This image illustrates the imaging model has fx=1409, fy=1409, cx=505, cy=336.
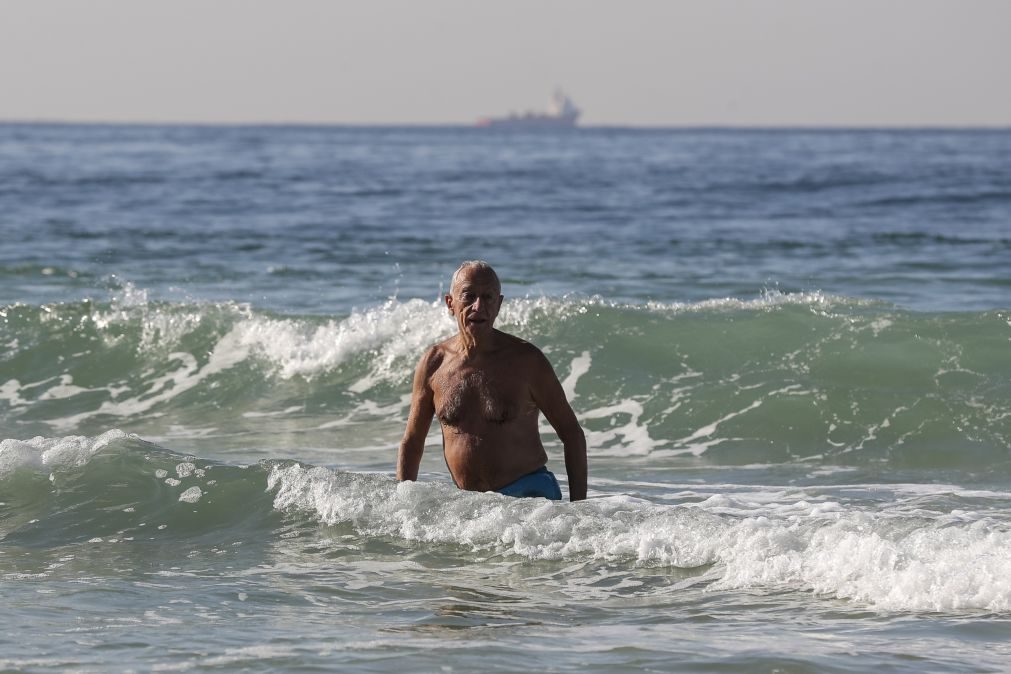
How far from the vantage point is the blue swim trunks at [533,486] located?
621 centimetres

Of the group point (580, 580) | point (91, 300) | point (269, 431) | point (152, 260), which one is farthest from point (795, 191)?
point (580, 580)

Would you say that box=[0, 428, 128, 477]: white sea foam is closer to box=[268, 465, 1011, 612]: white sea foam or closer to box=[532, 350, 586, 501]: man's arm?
box=[268, 465, 1011, 612]: white sea foam

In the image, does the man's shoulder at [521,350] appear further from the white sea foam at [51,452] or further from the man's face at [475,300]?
the white sea foam at [51,452]

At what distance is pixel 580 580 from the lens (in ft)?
19.5

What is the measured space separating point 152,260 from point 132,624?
14.8 meters

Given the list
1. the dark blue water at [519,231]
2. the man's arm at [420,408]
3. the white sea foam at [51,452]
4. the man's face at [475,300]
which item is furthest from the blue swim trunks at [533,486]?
the dark blue water at [519,231]

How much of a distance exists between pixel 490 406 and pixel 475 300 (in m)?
0.51

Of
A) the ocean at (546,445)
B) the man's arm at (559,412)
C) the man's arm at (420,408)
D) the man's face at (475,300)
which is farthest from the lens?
the man's arm at (420,408)

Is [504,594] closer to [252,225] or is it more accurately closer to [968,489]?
[968,489]

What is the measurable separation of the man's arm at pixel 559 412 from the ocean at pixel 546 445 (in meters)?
0.51

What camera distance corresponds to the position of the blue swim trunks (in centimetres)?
621

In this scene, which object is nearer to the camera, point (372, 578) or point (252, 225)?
point (372, 578)

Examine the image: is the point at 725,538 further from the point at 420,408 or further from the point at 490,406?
the point at 420,408

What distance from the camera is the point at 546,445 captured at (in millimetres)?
9836
